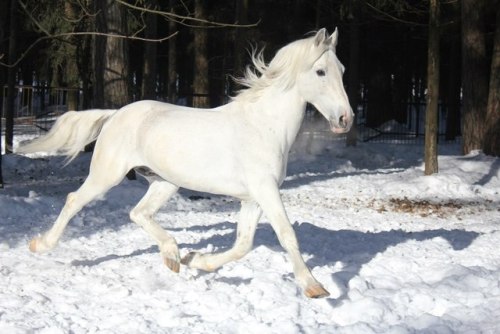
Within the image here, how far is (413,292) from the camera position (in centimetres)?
637

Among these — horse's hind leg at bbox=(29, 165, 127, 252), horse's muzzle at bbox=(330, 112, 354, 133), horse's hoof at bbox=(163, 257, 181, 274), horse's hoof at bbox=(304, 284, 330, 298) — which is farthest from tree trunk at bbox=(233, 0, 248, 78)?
horse's hoof at bbox=(304, 284, 330, 298)

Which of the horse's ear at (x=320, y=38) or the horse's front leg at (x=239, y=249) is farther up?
the horse's ear at (x=320, y=38)

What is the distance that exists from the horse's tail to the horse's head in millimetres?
1980

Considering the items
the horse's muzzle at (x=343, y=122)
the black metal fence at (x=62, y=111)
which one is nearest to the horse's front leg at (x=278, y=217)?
the horse's muzzle at (x=343, y=122)

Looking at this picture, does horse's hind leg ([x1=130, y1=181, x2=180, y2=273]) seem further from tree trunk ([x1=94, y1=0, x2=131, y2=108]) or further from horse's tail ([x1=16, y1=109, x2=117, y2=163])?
tree trunk ([x1=94, y1=0, x2=131, y2=108])

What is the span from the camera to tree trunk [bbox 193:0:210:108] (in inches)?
1155

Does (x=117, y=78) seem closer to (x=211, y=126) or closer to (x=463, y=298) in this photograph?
(x=211, y=126)

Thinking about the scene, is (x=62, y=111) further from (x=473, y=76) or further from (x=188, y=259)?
(x=188, y=259)

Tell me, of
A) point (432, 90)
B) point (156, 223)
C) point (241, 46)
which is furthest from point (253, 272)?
point (241, 46)

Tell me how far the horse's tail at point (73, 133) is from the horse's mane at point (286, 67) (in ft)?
4.74

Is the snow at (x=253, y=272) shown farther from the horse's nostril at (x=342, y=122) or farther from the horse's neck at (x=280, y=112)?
the horse's nostril at (x=342, y=122)

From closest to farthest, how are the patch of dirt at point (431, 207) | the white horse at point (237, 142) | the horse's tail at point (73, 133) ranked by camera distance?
the white horse at point (237, 142), the horse's tail at point (73, 133), the patch of dirt at point (431, 207)

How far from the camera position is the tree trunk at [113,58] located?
14539 millimetres

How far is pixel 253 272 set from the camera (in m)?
6.89
